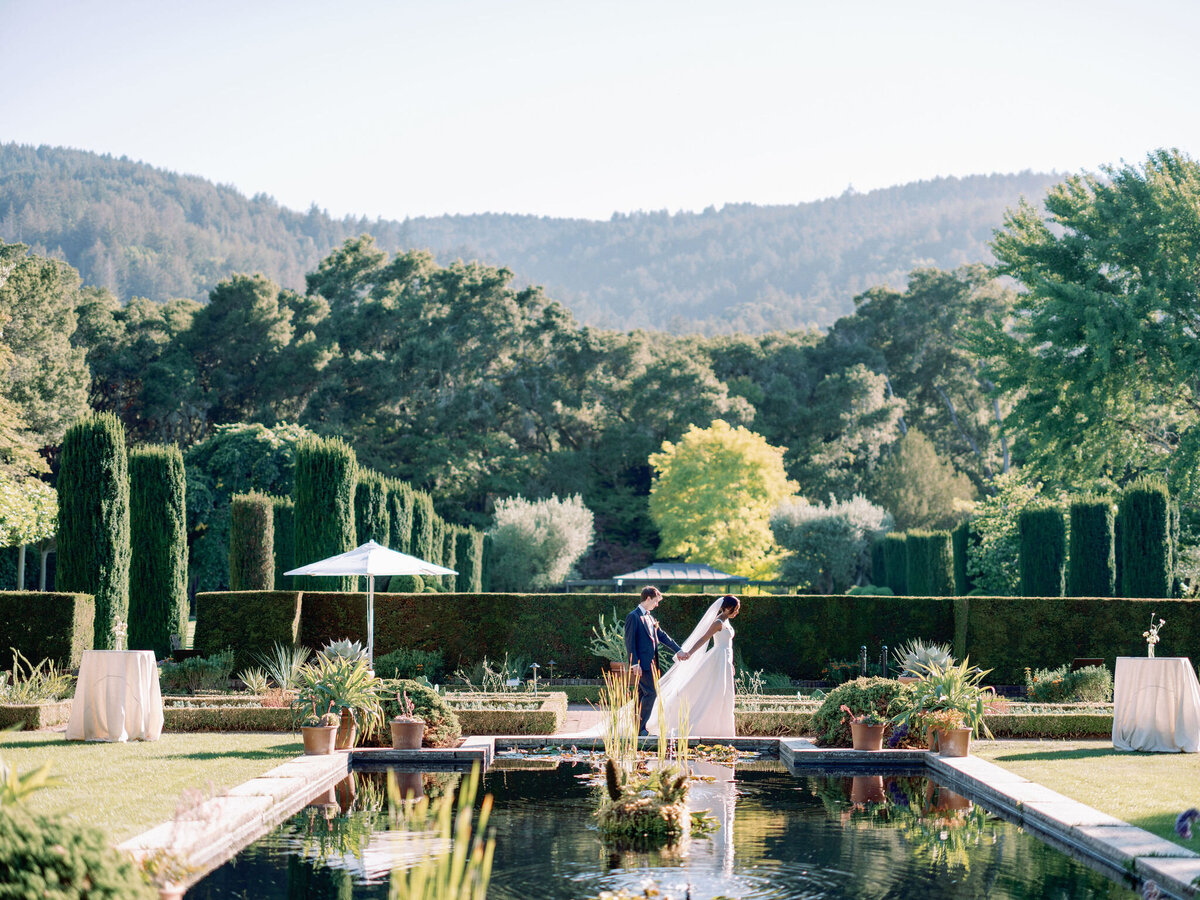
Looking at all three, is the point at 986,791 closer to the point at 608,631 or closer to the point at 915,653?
the point at 915,653

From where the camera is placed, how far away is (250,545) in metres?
23.8

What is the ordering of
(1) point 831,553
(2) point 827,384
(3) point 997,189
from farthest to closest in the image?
1. (3) point 997,189
2. (2) point 827,384
3. (1) point 831,553

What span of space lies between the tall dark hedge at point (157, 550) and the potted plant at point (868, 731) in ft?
42.8

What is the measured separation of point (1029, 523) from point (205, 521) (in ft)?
86.5

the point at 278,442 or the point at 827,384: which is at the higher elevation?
the point at 827,384

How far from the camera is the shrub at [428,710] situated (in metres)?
11.4

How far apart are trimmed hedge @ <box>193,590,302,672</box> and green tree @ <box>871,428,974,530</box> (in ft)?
103

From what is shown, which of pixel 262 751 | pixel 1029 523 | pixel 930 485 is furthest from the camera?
pixel 930 485

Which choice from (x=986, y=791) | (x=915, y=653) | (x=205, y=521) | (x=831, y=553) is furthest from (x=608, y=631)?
(x=205, y=521)

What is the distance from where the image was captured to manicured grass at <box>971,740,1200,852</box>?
7.80 metres

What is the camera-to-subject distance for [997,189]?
13762cm

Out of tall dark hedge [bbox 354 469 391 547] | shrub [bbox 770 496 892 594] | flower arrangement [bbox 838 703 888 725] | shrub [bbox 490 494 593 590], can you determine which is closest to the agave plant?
flower arrangement [bbox 838 703 888 725]

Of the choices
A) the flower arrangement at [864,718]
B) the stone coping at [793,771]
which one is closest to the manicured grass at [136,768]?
the stone coping at [793,771]

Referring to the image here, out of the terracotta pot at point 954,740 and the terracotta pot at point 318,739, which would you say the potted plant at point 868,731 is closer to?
the terracotta pot at point 954,740
